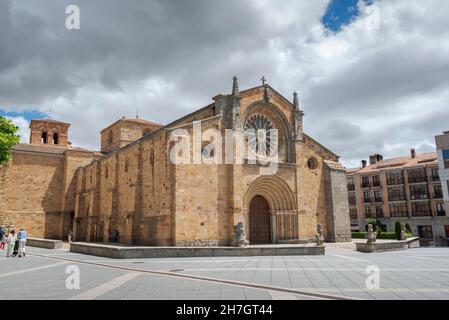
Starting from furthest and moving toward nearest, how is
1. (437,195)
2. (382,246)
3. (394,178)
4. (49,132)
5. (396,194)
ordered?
(394,178), (396,194), (437,195), (49,132), (382,246)

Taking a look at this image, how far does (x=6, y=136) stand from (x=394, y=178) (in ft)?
145

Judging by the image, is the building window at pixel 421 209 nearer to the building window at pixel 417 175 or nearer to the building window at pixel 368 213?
the building window at pixel 417 175

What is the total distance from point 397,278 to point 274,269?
3.61m

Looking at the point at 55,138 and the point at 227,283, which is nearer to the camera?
the point at 227,283

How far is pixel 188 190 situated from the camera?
62.4 feet

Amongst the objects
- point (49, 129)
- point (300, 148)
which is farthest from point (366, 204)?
point (49, 129)

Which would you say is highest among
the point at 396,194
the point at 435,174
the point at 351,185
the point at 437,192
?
the point at 435,174

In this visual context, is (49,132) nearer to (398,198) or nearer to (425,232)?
(398,198)

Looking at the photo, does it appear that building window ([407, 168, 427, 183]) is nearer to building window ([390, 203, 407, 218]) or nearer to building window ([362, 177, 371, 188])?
building window ([390, 203, 407, 218])

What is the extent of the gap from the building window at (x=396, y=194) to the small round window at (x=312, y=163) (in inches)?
1000

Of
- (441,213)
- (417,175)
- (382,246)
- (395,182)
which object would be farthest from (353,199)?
(382,246)

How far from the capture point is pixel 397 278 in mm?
8945

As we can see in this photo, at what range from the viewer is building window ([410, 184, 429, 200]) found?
142ft
